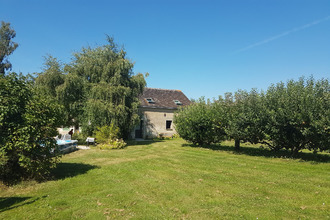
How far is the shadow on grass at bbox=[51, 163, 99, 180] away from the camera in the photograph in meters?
7.84

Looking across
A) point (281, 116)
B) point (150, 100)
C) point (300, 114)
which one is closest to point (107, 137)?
point (150, 100)

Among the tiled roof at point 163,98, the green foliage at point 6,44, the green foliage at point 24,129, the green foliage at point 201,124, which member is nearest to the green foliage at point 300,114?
the green foliage at point 201,124

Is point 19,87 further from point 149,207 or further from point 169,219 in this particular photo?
point 169,219

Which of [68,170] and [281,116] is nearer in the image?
→ [68,170]

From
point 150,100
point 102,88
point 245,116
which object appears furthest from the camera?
point 150,100

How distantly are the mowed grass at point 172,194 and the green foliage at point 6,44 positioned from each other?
34578 millimetres

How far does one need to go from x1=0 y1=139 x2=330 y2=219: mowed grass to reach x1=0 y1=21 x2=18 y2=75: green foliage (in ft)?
113

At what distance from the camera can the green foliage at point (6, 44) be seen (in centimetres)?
3369

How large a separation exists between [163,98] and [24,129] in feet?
75.7

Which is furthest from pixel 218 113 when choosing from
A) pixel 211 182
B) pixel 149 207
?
pixel 149 207

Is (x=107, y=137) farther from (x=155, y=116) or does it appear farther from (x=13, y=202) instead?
(x=13, y=202)

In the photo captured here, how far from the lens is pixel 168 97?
29.6m

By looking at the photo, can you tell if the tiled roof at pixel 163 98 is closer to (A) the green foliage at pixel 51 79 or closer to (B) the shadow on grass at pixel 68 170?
(A) the green foliage at pixel 51 79

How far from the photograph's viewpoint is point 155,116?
Result: 2628 centimetres
